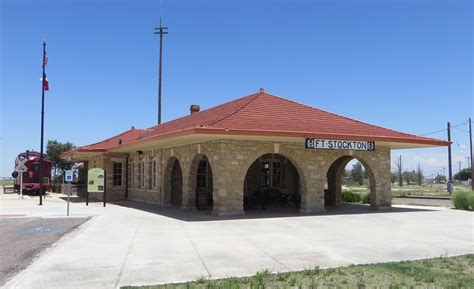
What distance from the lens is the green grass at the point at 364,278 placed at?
616 cm

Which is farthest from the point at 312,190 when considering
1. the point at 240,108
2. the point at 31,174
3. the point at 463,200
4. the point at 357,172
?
the point at 357,172

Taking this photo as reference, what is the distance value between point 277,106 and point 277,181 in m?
5.47

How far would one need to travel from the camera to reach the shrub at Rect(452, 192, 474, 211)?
19141 millimetres

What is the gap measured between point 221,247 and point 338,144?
847 cm

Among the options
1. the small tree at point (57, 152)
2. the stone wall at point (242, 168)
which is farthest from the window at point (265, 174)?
the small tree at point (57, 152)

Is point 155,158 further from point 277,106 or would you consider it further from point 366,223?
point 366,223

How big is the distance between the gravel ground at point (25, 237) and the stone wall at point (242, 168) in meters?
4.53

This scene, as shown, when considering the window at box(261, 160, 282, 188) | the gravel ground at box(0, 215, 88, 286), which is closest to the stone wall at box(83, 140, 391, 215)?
the window at box(261, 160, 282, 188)

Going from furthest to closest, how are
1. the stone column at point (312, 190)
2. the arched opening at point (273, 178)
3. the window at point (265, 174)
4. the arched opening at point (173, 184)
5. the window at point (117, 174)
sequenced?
the window at point (117, 174) < the window at point (265, 174) < the arched opening at point (273, 178) < the arched opening at point (173, 184) < the stone column at point (312, 190)

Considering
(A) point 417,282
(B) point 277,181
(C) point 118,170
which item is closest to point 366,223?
(A) point 417,282

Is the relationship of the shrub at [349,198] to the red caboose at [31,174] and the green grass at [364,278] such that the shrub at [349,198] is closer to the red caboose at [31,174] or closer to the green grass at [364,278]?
the green grass at [364,278]

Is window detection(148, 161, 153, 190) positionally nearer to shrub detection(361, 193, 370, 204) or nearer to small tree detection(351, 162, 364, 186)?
shrub detection(361, 193, 370, 204)

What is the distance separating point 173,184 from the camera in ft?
70.4

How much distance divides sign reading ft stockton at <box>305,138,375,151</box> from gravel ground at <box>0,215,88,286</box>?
8017 mm
